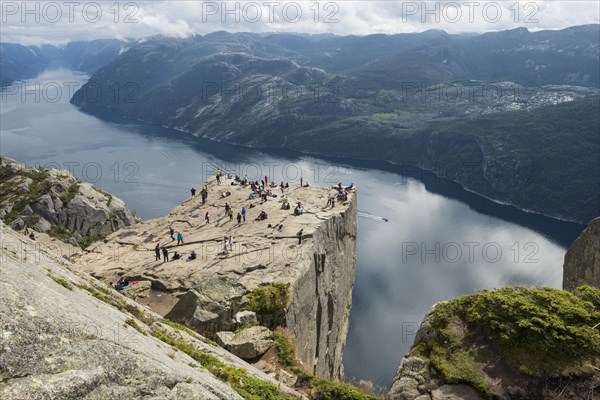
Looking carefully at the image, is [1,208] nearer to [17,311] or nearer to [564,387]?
[17,311]

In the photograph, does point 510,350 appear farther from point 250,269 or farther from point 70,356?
point 250,269

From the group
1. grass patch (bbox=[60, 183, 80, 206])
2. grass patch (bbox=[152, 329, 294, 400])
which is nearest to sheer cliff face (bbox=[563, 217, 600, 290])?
grass patch (bbox=[152, 329, 294, 400])

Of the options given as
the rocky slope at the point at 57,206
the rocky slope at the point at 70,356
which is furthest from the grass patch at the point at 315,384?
the rocky slope at the point at 57,206

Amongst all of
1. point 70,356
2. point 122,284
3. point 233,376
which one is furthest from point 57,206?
point 70,356

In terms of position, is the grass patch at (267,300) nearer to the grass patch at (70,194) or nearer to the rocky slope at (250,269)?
the rocky slope at (250,269)

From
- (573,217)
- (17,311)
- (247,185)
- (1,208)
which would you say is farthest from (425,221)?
(17,311)
